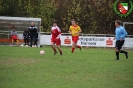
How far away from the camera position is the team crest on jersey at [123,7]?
47.6 m

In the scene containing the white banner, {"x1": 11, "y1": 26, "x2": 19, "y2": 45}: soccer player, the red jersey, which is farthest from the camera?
{"x1": 11, "y1": 26, "x2": 19, "y2": 45}: soccer player

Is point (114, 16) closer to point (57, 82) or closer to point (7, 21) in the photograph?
point (7, 21)

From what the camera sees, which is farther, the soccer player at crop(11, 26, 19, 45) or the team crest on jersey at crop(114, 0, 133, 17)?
the team crest on jersey at crop(114, 0, 133, 17)

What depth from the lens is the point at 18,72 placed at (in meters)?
13.7

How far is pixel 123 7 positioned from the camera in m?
46.4

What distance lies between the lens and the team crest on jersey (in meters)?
47.6

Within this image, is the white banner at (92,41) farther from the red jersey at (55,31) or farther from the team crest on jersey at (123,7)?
the red jersey at (55,31)

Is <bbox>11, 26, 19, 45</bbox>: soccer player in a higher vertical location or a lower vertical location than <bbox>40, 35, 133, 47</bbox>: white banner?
higher

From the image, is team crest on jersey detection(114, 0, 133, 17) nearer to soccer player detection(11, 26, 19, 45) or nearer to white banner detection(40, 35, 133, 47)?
white banner detection(40, 35, 133, 47)

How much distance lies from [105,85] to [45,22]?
42.0 metres

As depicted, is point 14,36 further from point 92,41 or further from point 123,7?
point 123,7

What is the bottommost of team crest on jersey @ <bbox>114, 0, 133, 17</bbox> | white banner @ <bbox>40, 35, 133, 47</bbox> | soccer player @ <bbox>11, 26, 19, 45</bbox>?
white banner @ <bbox>40, 35, 133, 47</bbox>

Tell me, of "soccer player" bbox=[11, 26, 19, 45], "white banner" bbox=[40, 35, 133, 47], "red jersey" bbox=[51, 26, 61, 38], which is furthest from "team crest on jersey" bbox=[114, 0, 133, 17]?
"red jersey" bbox=[51, 26, 61, 38]

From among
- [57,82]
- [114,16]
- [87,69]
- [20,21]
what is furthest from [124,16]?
[57,82]
